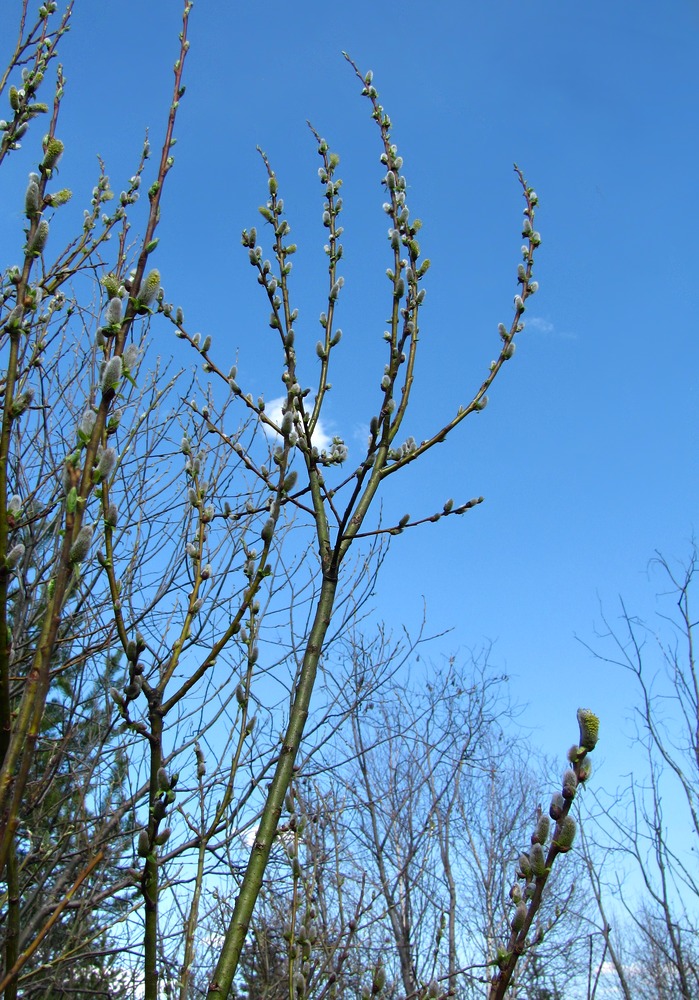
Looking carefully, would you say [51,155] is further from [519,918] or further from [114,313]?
[519,918]

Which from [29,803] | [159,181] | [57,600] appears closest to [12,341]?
[159,181]

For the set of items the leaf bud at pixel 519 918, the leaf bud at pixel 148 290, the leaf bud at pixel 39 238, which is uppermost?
the leaf bud at pixel 39 238

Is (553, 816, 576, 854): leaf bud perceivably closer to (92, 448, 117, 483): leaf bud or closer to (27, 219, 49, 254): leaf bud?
(92, 448, 117, 483): leaf bud

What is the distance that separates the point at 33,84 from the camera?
2.64m

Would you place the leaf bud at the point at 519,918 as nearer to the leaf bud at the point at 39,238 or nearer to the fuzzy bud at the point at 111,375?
the fuzzy bud at the point at 111,375

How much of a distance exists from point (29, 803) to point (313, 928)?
1.64m

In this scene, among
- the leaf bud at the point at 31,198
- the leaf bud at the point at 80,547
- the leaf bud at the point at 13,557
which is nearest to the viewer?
the leaf bud at the point at 80,547

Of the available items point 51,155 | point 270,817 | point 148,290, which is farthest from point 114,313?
point 270,817

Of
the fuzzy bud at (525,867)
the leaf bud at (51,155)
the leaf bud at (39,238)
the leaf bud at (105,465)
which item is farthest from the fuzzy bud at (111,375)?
the fuzzy bud at (525,867)

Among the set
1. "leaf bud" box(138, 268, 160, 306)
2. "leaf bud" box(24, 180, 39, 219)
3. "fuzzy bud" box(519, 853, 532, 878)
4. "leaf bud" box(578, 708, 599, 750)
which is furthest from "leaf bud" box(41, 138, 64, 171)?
"fuzzy bud" box(519, 853, 532, 878)

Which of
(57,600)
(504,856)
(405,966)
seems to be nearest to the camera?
(57,600)

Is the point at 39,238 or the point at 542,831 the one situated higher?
the point at 39,238

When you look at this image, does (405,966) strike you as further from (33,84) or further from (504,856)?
(33,84)

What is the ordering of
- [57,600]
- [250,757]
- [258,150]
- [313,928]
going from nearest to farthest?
[57,600]
[258,150]
[313,928]
[250,757]
